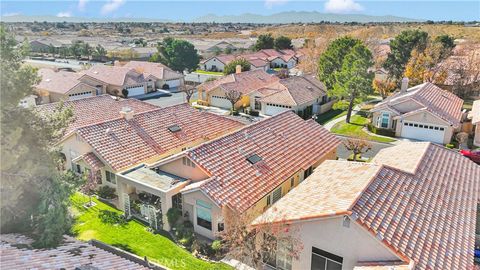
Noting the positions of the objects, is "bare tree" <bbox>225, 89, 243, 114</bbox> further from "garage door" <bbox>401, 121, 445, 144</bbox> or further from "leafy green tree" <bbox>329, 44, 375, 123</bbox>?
"garage door" <bbox>401, 121, 445, 144</bbox>

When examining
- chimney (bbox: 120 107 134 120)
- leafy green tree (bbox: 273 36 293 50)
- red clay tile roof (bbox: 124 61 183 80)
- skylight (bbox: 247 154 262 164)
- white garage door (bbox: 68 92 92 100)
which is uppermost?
leafy green tree (bbox: 273 36 293 50)

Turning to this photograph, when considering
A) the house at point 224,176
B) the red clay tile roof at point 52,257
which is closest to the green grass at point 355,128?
the house at point 224,176

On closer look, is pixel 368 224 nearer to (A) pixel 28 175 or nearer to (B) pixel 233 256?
(B) pixel 233 256

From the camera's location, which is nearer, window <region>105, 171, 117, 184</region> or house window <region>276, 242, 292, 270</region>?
house window <region>276, 242, 292, 270</region>

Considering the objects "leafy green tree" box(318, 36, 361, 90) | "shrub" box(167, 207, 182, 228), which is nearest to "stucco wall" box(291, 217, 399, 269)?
"shrub" box(167, 207, 182, 228)

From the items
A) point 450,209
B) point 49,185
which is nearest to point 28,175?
point 49,185

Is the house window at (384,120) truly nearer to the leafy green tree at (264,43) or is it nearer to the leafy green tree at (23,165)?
the leafy green tree at (23,165)
